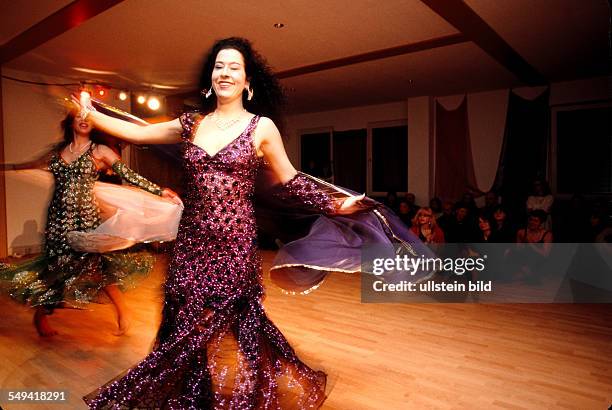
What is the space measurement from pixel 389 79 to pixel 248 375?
592 cm

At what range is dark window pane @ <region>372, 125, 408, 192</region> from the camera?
8.57 metres

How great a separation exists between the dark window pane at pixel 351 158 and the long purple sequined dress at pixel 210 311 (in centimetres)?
752

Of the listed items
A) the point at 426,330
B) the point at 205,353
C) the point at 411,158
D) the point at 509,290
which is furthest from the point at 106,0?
the point at 411,158

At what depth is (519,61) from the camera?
18.5 feet

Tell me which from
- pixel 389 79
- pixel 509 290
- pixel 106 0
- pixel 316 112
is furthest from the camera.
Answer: pixel 316 112

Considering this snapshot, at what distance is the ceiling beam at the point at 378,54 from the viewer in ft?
15.9

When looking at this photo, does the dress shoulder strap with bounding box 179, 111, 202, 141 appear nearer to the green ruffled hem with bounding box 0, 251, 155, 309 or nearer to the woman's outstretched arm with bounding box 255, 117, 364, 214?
the woman's outstretched arm with bounding box 255, 117, 364, 214

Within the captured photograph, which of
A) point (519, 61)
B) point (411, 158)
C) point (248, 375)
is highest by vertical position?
point (519, 61)

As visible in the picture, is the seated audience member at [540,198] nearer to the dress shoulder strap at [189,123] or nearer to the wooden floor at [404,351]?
the wooden floor at [404,351]

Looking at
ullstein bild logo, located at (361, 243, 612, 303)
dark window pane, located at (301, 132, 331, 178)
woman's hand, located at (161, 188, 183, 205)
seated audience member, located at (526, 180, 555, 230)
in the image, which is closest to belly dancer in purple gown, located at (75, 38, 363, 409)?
woman's hand, located at (161, 188, 183, 205)

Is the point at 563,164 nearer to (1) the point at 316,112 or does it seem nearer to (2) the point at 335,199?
(1) the point at 316,112

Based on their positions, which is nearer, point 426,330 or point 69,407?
point 69,407

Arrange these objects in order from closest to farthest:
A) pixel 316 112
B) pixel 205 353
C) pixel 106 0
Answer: pixel 205 353, pixel 106 0, pixel 316 112

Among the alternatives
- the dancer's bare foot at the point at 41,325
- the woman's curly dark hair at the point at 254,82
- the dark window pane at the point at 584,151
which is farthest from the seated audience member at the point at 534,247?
the dancer's bare foot at the point at 41,325
